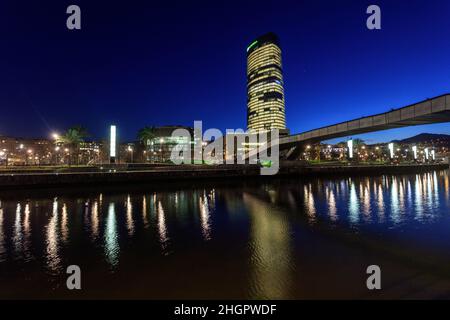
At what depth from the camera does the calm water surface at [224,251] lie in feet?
29.1

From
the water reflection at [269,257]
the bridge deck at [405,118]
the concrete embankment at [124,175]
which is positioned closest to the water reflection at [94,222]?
the water reflection at [269,257]

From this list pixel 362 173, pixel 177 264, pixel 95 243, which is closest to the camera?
pixel 177 264

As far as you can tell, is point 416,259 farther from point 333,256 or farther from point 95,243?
point 95,243

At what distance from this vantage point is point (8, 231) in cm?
1661

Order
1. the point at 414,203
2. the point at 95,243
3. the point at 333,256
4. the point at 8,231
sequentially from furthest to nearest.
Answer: the point at 414,203
the point at 8,231
the point at 95,243
the point at 333,256

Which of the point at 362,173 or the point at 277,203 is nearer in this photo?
the point at 277,203

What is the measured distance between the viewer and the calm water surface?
29.1 ft

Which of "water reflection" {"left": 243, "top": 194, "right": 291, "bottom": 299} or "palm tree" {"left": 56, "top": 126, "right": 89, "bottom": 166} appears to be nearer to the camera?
"water reflection" {"left": 243, "top": 194, "right": 291, "bottom": 299}

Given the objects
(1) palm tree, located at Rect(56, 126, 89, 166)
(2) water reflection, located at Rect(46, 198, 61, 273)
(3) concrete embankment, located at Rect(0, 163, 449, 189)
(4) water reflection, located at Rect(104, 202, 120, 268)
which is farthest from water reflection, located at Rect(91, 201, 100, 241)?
(1) palm tree, located at Rect(56, 126, 89, 166)

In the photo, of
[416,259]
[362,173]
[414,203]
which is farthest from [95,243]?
[362,173]

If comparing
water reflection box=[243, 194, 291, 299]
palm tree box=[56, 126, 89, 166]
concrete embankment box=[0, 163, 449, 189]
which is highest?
palm tree box=[56, 126, 89, 166]

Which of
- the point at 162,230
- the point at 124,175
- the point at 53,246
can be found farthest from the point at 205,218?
the point at 124,175

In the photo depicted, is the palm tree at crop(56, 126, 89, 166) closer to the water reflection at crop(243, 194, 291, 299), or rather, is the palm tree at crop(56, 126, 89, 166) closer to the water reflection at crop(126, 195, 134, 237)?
the water reflection at crop(126, 195, 134, 237)
